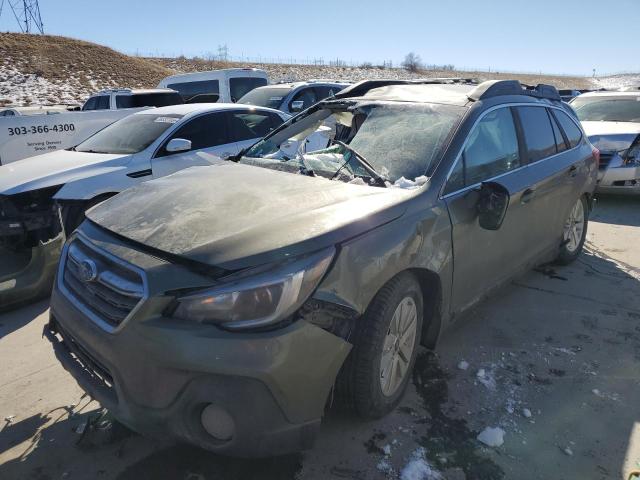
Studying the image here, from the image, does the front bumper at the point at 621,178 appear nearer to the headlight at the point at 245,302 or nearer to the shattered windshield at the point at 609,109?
the shattered windshield at the point at 609,109

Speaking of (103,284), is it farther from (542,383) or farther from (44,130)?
(44,130)

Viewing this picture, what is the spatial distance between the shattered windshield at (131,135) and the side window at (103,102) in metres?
6.89

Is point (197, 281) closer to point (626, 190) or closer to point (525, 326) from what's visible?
point (525, 326)

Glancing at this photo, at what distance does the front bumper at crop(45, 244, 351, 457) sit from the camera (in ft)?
6.30

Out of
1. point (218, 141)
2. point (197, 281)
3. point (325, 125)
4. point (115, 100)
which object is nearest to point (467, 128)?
point (325, 125)

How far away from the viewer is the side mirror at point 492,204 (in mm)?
2943

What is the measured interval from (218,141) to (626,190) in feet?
20.7

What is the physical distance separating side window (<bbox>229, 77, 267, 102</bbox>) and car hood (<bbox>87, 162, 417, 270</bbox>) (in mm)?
10058

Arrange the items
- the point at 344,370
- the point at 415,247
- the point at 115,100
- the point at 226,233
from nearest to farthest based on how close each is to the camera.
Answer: the point at 226,233 → the point at 344,370 → the point at 415,247 → the point at 115,100

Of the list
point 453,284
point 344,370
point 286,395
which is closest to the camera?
point 286,395

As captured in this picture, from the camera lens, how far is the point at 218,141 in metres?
6.29

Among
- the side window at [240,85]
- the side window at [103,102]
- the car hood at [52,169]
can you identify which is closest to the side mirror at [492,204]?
the car hood at [52,169]

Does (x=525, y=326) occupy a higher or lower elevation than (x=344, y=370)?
lower

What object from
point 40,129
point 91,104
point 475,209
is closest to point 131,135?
point 40,129
